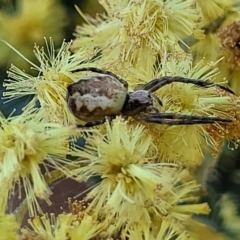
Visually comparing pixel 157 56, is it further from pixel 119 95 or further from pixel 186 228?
pixel 186 228

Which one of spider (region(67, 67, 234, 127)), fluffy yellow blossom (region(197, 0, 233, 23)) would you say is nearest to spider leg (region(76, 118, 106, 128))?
spider (region(67, 67, 234, 127))

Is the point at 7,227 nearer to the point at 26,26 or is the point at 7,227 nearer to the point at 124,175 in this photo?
the point at 124,175

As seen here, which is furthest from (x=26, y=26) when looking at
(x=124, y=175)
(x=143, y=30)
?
(x=124, y=175)

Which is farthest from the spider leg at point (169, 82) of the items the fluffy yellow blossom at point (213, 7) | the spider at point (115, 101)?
the fluffy yellow blossom at point (213, 7)

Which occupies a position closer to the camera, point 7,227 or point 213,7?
point 7,227

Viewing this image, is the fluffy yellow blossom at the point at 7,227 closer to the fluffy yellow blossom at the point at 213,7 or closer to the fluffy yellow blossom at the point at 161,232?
the fluffy yellow blossom at the point at 161,232
